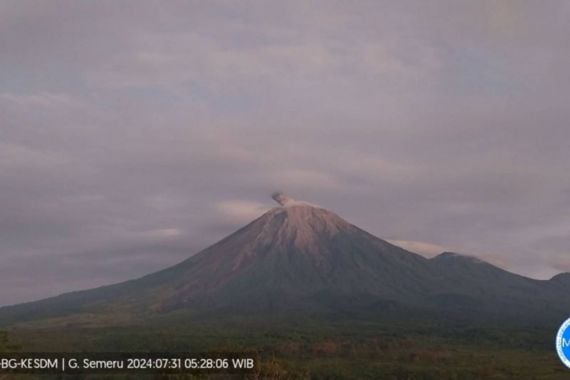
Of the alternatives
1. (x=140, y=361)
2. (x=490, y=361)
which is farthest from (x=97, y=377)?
(x=490, y=361)

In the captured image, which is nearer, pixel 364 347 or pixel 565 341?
pixel 565 341

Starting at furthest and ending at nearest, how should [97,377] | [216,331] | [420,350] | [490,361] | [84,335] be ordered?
[216,331]
[84,335]
[420,350]
[490,361]
[97,377]

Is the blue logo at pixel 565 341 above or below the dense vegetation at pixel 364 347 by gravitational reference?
above

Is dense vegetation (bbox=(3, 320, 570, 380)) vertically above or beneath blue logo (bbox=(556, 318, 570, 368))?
beneath

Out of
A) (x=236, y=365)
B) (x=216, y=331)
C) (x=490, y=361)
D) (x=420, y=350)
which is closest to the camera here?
(x=236, y=365)

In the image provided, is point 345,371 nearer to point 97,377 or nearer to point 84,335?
point 97,377

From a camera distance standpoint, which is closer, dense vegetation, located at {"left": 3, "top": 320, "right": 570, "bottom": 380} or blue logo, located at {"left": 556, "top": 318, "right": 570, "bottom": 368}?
blue logo, located at {"left": 556, "top": 318, "right": 570, "bottom": 368}

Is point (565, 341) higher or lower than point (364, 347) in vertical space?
higher

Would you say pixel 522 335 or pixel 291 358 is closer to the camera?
pixel 291 358

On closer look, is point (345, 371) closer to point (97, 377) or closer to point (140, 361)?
point (140, 361)

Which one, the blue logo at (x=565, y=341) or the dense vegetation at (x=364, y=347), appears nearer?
the blue logo at (x=565, y=341)

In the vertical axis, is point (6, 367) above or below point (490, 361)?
above
